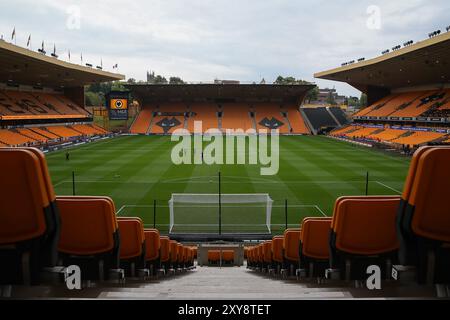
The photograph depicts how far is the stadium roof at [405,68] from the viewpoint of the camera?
35.2m

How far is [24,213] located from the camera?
2.68 metres

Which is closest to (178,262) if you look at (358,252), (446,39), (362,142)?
(358,252)

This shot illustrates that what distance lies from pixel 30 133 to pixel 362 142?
44102mm

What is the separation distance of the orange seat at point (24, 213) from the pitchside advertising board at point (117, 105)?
193 feet

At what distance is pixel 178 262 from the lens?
10.8 m

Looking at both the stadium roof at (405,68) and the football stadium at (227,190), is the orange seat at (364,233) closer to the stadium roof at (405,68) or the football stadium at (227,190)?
the football stadium at (227,190)

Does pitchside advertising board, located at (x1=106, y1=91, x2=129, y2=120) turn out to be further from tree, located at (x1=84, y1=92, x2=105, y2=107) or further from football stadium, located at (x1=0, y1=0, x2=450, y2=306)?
tree, located at (x1=84, y1=92, x2=105, y2=107)

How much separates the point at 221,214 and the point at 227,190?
5.01m

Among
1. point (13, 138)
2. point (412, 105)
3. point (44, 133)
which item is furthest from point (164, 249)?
point (412, 105)

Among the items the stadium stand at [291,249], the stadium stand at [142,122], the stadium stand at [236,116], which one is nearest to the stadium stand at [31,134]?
the stadium stand at [142,122]

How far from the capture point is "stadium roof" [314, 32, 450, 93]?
1388 inches

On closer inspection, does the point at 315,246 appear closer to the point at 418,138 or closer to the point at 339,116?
the point at 418,138

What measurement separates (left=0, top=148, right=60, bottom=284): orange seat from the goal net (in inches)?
582

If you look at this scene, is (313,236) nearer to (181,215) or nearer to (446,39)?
(181,215)
